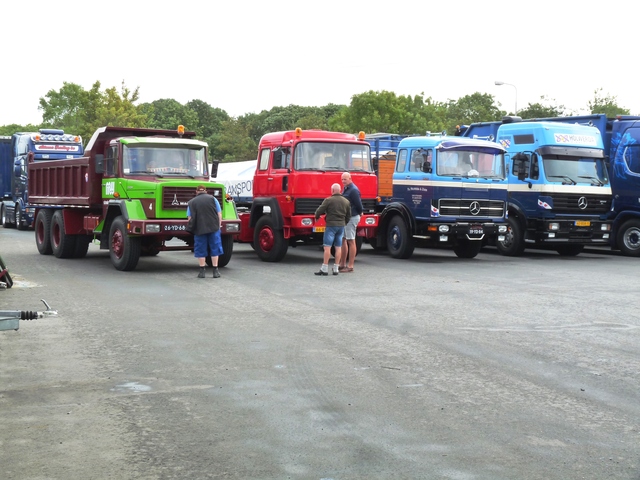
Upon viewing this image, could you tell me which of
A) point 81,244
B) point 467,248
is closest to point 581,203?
point 467,248

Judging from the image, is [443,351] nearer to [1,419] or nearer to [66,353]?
[66,353]

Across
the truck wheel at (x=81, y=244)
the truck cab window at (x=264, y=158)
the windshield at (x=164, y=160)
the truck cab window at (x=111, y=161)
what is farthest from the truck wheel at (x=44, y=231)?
the truck cab window at (x=264, y=158)

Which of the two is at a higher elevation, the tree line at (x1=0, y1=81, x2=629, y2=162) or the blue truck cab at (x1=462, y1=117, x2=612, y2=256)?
the tree line at (x1=0, y1=81, x2=629, y2=162)

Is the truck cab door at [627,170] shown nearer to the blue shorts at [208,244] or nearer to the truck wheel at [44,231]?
the blue shorts at [208,244]

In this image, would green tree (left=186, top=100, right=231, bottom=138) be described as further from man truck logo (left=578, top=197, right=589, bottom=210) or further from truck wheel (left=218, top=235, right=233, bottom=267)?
truck wheel (left=218, top=235, right=233, bottom=267)

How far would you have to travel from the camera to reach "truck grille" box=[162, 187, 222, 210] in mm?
16625

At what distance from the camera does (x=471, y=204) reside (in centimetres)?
2017

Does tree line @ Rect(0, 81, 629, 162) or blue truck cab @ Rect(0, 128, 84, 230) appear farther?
tree line @ Rect(0, 81, 629, 162)

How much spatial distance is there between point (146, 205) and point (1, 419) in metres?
10.9

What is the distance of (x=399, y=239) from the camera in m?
20.5

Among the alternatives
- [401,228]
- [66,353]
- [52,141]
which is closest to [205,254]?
[401,228]

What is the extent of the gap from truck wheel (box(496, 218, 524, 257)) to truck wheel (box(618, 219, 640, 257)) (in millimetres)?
2880

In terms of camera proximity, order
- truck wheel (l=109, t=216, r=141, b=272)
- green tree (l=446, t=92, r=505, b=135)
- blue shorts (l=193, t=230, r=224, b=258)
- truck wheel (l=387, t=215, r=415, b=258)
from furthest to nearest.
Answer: green tree (l=446, t=92, r=505, b=135) → truck wheel (l=387, t=215, r=415, b=258) → truck wheel (l=109, t=216, r=141, b=272) → blue shorts (l=193, t=230, r=224, b=258)

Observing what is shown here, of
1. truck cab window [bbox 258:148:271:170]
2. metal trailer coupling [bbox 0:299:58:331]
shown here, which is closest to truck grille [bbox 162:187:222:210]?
truck cab window [bbox 258:148:271:170]
